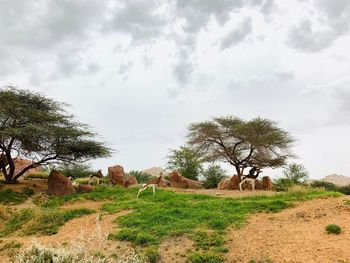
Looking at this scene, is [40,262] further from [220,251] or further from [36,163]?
[36,163]

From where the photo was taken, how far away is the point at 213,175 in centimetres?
3400

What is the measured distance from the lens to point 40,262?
11750 millimetres

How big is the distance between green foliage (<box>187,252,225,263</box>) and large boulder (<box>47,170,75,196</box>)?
13.9 metres

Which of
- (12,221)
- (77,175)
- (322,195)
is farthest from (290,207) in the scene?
(77,175)

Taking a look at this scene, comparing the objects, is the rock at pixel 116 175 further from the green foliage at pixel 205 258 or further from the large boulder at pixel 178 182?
the green foliage at pixel 205 258

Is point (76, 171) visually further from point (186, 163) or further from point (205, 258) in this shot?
point (205, 258)

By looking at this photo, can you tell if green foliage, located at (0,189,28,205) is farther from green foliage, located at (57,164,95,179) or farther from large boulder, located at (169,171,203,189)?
green foliage, located at (57,164,95,179)

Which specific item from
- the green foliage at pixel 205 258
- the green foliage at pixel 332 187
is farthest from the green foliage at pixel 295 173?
the green foliage at pixel 205 258

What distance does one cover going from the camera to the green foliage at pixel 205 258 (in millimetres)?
13055

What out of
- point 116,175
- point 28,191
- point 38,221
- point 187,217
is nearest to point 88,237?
point 38,221

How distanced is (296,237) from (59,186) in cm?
1527

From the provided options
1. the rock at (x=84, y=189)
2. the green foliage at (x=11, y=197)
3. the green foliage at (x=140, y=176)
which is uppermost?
the green foliage at (x=140, y=176)

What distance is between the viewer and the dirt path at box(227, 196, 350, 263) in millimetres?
13219

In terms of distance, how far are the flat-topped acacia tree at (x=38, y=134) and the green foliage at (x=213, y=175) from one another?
8161mm
